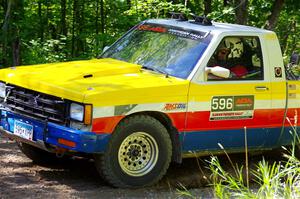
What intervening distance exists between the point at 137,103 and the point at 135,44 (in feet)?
5.29

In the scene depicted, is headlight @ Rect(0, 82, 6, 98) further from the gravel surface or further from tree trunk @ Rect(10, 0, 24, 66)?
tree trunk @ Rect(10, 0, 24, 66)

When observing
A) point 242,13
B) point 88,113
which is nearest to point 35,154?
point 88,113

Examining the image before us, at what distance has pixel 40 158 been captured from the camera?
7141 mm

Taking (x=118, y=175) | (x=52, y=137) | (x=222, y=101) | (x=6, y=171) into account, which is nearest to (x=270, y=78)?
(x=222, y=101)

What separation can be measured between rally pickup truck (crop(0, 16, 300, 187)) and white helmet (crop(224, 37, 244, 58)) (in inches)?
0.5

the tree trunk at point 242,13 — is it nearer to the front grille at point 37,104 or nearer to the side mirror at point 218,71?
the side mirror at point 218,71

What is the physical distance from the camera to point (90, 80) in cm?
629

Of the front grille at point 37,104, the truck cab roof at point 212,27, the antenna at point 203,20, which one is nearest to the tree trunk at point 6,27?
the truck cab roof at point 212,27

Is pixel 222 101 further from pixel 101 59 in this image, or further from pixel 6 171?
pixel 6 171

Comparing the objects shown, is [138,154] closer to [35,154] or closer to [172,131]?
[172,131]

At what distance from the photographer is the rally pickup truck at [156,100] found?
5.95 meters

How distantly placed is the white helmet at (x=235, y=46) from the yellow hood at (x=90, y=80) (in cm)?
97

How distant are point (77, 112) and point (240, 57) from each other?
7.71 feet

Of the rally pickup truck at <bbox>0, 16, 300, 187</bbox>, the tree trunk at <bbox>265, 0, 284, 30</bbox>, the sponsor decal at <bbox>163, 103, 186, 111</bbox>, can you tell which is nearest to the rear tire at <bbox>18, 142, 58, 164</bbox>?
the rally pickup truck at <bbox>0, 16, 300, 187</bbox>
